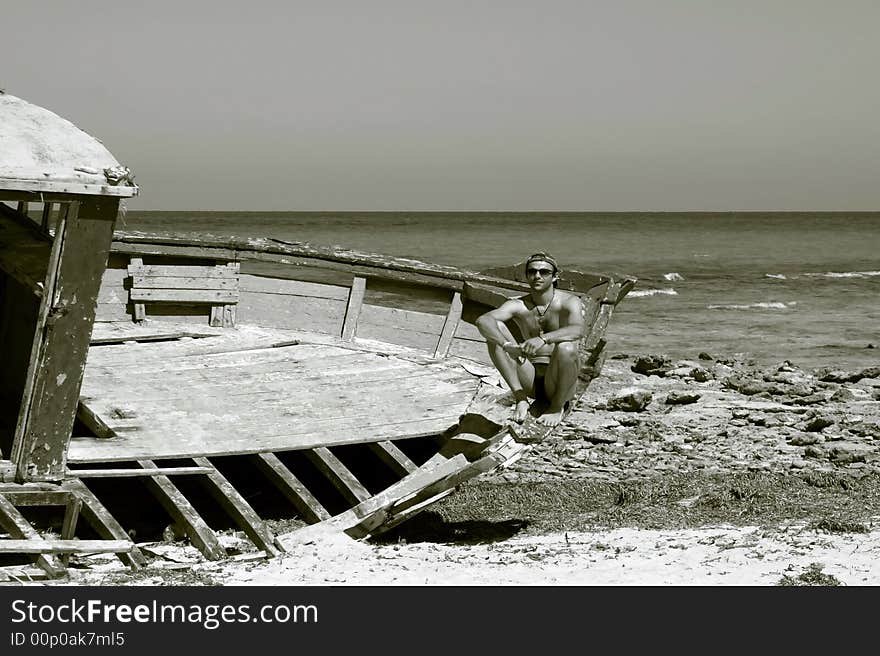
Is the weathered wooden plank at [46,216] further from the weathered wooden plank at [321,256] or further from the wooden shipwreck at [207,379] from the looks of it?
the weathered wooden plank at [321,256]

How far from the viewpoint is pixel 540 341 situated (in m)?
6.79

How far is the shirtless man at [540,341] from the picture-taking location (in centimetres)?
691

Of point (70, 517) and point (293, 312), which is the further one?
point (293, 312)

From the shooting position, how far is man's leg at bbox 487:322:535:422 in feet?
23.3

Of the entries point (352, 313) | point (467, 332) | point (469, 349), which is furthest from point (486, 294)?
point (352, 313)

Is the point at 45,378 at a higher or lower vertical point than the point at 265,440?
higher

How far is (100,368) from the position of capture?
8.39 metres

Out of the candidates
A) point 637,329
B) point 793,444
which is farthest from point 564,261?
point 793,444

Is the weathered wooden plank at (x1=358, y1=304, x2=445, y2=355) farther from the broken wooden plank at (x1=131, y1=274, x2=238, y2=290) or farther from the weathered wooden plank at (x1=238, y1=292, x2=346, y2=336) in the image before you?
the broken wooden plank at (x1=131, y1=274, x2=238, y2=290)

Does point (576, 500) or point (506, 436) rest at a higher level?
point (506, 436)

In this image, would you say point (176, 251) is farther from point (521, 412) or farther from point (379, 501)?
point (379, 501)

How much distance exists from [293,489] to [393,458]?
828 millimetres
